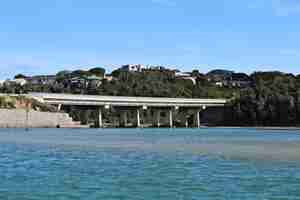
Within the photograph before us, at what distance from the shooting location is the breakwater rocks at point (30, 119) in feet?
465

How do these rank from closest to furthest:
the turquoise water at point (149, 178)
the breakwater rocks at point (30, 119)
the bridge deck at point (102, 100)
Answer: the turquoise water at point (149, 178)
the breakwater rocks at point (30, 119)
the bridge deck at point (102, 100)

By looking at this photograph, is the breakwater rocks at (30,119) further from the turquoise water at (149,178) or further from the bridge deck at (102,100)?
the turquoise water at (149,178)

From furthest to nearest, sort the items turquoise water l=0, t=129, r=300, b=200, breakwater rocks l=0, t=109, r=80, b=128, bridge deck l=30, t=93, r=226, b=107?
1. bridge deck l=30, t=93, r=226, b=107
2. breakwater rocks l=0, t=109, r=80, b=128
3. turquoise water l=0, t=129, r=300, b=200

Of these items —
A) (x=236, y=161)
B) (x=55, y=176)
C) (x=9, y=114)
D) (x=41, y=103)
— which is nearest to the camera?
(x=55, y=176)

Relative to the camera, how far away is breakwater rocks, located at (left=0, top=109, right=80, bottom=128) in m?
142

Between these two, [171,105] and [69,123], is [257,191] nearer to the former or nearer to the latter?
[69,123]

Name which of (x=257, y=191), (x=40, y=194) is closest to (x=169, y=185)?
(x=257, y=191)

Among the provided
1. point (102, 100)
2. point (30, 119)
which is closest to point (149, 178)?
point (30, 119)

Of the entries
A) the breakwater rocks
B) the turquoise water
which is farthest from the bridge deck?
the turquoise water

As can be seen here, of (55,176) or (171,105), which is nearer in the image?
(55,176)

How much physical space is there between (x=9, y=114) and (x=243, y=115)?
2990 inches

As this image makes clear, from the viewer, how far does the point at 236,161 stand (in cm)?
3922

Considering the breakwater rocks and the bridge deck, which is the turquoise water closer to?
the breakwater rocks

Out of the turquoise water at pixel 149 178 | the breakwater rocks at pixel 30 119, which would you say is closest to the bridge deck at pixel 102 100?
the breakwater rocks at pixel 30 119
